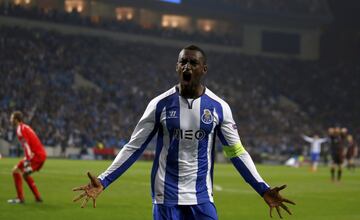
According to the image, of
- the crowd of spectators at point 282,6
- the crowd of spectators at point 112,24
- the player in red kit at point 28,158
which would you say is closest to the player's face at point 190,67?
the player in red kit at point 28,158

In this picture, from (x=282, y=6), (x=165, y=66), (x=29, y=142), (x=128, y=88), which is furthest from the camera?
(x=282, y=6)

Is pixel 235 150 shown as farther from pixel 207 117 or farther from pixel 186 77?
pixel 186 77

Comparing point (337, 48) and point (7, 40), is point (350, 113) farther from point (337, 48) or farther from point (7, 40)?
point (7, 40)

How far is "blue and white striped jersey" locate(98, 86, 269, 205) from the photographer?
670cm

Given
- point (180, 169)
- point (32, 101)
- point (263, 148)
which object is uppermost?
point (180, 169)

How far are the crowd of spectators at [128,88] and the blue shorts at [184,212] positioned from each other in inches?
1536

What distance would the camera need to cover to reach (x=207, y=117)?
6.73m

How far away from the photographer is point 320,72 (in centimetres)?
7388

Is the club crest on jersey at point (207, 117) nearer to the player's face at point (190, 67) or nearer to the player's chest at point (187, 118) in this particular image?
the player's chest at point (187, 118)

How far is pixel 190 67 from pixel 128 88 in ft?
171

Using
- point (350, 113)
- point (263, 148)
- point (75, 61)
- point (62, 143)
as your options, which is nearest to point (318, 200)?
point (62, 143)

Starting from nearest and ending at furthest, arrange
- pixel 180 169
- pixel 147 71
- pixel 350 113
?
1. pixel 180 169
2. pixel 147 71
3. pixel 350 113

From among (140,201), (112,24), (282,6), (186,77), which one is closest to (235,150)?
(186,77)

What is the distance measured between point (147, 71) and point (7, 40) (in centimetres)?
1303
